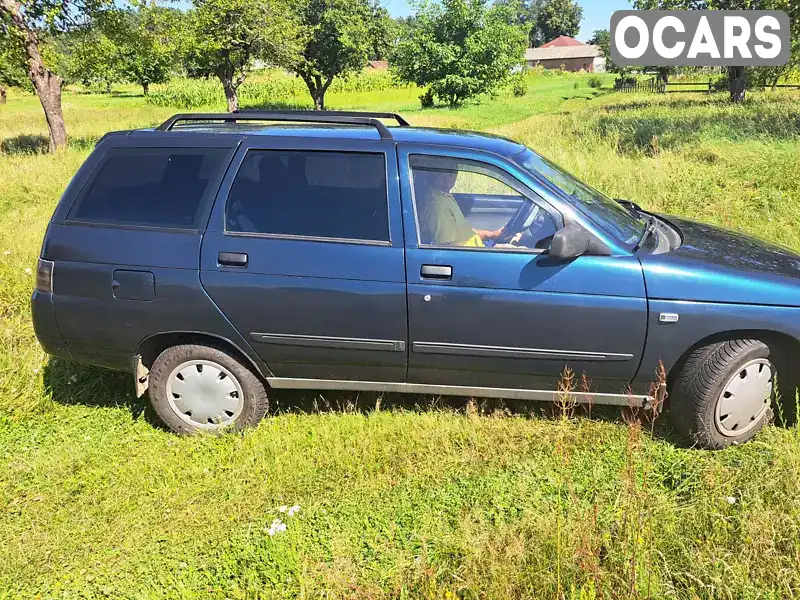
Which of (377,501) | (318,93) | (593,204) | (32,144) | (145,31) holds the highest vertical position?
(318,93)

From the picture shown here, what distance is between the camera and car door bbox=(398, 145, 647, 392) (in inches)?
124

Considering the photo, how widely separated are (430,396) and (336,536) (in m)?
1.40

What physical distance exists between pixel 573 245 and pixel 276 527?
7.08 ft

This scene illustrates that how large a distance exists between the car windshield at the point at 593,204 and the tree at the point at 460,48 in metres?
31.3

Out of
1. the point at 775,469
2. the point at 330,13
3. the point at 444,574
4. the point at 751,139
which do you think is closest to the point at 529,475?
the point at 444,574

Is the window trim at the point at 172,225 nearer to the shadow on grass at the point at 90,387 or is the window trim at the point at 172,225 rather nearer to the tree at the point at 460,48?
the shadow on grass at the point at 90,387

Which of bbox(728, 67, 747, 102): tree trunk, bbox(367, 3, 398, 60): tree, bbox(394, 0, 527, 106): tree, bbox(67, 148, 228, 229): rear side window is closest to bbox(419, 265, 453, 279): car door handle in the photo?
bbox(67, 148, 228, 229): rear side window

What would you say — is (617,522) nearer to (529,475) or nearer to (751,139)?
(529,475)

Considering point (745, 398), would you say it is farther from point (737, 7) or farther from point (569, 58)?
point (569, 58)

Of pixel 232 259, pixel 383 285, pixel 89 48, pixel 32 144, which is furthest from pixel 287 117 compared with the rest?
pixel 32 144

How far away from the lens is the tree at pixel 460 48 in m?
32.7

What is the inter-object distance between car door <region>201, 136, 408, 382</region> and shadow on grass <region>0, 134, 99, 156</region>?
14.4 m

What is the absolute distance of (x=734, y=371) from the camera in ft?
10.4

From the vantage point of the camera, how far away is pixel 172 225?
3.47 meters
